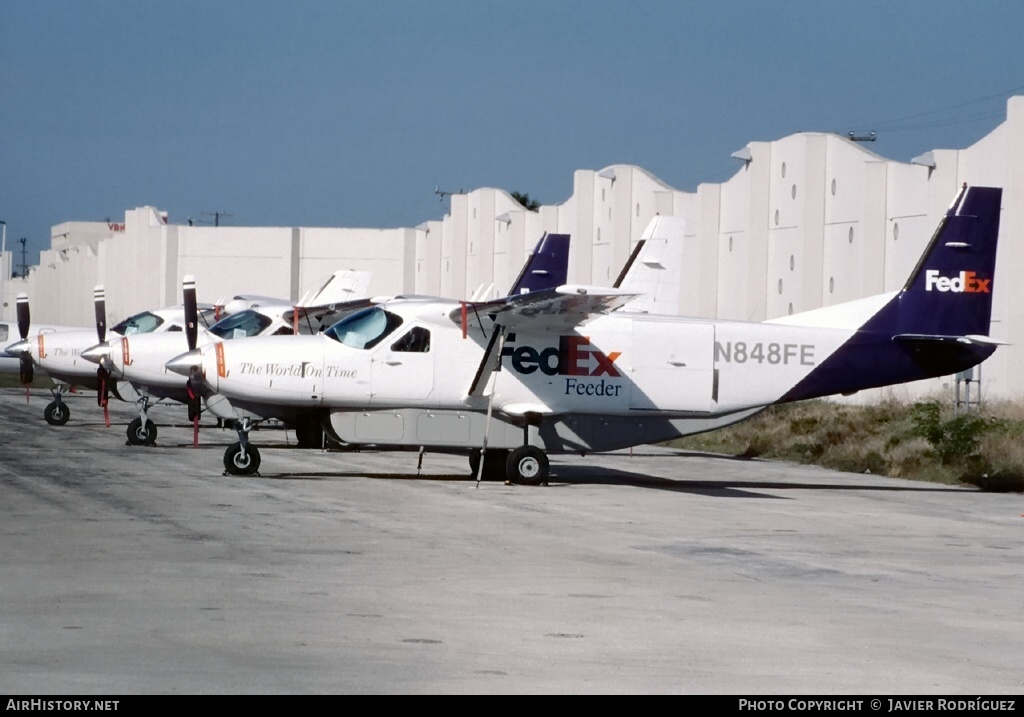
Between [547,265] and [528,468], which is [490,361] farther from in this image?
[547,265]

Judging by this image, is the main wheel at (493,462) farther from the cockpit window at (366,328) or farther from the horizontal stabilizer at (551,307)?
the cockpit window at (366,328)

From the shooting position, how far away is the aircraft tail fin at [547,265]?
29.0m

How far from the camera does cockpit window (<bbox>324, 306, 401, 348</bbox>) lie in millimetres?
20156

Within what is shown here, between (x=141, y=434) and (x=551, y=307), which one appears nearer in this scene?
(x=551, y=307)

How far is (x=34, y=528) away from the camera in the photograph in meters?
13.2

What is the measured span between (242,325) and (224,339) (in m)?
1.99

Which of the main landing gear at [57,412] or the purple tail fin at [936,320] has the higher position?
the purple tail fin at [936,320]

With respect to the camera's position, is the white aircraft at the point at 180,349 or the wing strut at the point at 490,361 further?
the white aircraft at the point at 180,349

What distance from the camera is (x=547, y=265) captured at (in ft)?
95.2

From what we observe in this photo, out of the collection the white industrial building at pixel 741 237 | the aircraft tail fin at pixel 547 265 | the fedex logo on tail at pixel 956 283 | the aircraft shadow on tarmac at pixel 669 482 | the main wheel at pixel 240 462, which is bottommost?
the aircraft shadow on tarmac at pixel 669 482

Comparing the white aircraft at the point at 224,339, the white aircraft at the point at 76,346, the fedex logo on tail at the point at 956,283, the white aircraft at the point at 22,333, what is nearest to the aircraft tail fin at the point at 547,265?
the white aircraft at the point at 224,339

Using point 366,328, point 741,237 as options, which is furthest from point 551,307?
point 741,237

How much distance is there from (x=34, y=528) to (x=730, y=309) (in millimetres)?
30369

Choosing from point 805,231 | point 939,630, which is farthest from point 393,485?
point 805,231
